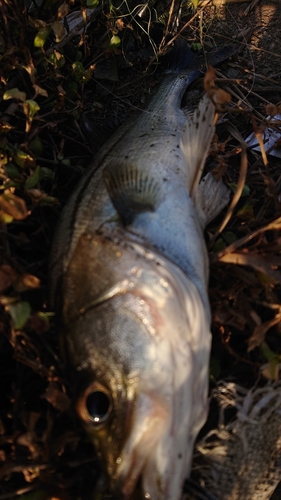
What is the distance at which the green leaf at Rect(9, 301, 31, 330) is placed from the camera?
2230 millimetres

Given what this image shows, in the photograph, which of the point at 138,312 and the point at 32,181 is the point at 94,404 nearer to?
the point at 138,312

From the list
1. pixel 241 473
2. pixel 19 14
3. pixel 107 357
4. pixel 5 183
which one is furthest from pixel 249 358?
pixel 19 14

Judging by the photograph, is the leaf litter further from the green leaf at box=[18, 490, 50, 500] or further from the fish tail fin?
the fish tail fin

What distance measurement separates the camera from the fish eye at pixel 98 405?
2.14 m

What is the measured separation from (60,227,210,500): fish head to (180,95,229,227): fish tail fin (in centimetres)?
73

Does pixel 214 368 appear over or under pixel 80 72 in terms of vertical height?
under

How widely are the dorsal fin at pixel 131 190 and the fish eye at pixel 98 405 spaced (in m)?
0.87

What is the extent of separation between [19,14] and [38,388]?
7.99 ft

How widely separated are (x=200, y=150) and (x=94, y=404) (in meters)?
1.64

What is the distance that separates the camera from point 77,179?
3.32m

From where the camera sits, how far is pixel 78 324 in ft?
7.57

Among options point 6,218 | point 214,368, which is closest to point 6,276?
point 6,218

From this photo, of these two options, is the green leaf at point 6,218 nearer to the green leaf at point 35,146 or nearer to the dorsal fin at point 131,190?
the dorsal fin at point 131,190

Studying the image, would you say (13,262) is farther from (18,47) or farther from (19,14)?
(19,14)
